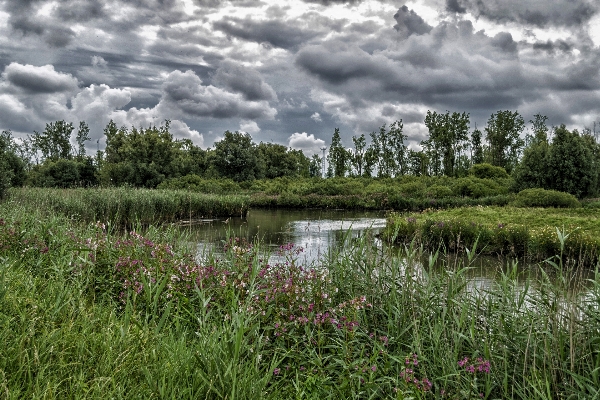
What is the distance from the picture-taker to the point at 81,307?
10.6 ft

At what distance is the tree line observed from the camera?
23.7m

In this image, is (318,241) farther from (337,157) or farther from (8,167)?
(337,157)

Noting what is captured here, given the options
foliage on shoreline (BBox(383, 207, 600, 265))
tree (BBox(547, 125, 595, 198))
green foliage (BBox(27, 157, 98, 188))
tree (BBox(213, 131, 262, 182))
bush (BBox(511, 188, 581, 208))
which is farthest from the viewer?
tree (BBox(213, 131, 262, 182))

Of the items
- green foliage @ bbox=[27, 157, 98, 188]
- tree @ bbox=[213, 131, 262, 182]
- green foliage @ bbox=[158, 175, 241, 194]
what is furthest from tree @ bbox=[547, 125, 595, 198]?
green foliage @ bbox=[27, 157, 98, 188]

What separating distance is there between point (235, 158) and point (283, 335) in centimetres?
4299

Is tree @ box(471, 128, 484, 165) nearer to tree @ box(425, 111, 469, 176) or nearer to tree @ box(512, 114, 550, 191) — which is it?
tree @ box(425, 111, 469, 176)

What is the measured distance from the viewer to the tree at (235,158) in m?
45.5

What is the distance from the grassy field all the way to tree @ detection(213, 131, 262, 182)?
134ft

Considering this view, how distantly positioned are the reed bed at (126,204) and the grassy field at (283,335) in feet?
21.8

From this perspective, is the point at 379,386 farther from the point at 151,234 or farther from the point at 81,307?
the point at 151,234

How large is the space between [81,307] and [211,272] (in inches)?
54.8

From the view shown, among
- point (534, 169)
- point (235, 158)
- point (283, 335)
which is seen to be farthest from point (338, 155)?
point (283, 335)

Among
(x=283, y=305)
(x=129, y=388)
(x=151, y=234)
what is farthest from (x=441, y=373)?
(x=151, y=234)

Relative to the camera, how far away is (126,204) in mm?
15719
